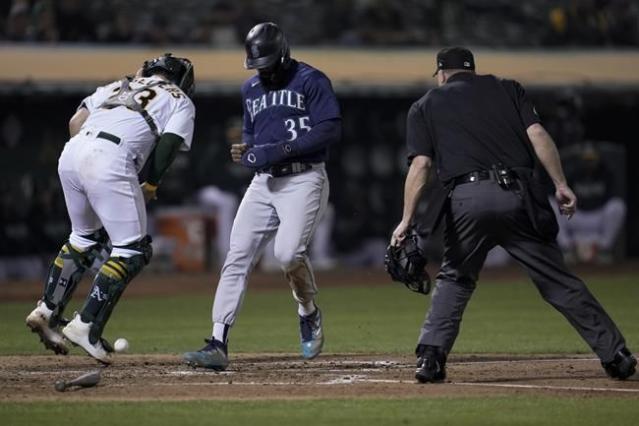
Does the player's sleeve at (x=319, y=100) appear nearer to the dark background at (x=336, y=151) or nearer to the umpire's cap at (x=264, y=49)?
the umpire's cap at (x=264, y=49)

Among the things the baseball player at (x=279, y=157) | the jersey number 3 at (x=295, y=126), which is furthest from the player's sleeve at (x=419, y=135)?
the jersey number 3 at (x=295, y=126)

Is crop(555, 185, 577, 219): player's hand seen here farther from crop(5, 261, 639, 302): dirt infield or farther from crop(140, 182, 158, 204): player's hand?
A: crop(5, 261, 639, 302): dirt infield

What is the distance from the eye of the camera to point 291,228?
9008 millimetres

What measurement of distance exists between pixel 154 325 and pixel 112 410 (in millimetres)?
6224

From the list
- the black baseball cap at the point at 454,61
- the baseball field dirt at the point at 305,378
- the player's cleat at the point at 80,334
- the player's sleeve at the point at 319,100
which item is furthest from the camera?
the player's sleeve at the point at 319,100

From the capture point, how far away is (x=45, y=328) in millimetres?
9016

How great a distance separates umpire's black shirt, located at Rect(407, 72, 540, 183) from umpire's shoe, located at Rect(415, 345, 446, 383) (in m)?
1.04

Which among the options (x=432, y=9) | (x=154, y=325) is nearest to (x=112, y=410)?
(x=154, y=325)

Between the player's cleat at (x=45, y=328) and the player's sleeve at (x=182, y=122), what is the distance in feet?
4.83

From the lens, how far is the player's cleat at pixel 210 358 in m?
8.66

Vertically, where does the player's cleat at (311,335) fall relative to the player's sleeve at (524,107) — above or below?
below

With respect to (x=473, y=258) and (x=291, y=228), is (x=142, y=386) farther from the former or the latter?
(x=473, y=258)

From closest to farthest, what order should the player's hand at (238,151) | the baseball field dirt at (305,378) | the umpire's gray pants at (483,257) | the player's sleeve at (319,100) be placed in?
the baseball field dirt at (305,378) → the umpire's gray pants at (483,257) → the player's sleeve at (319,100) → the player's hand at (238,151)

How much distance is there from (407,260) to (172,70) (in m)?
2.27
